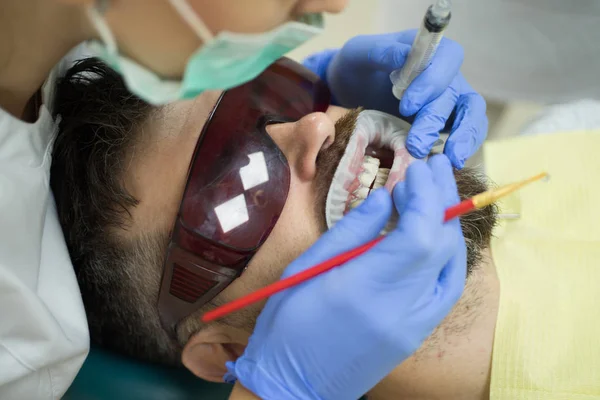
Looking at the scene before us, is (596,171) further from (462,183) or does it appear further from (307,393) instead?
(307,393)

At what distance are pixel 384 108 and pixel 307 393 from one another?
73cm

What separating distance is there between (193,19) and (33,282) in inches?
20.6

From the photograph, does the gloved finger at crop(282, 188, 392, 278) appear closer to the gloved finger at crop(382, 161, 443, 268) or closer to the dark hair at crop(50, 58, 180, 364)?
the gloved finger at crop(382, 161, 443, 268)

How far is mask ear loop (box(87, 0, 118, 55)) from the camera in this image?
0.57 metres

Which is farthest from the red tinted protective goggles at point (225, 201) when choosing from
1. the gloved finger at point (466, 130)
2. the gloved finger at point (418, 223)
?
the gloved finger at point (466, 130)

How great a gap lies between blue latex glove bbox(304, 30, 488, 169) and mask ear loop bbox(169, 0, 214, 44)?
0.49 metres

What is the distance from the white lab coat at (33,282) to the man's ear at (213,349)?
210 millimetres

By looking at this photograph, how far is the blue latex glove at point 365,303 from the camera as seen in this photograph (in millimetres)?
752

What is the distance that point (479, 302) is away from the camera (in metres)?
0.96

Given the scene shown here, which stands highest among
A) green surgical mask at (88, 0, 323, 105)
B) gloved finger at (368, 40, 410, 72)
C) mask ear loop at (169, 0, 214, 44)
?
mask ear loop at (169, 0, 214, 44)

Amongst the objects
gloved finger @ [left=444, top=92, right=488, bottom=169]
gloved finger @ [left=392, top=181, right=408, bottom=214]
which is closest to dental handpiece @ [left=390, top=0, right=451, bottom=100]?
gloved finger @ [left=444, top=92, right=488, bottom=169]

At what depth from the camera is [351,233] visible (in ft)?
2.58

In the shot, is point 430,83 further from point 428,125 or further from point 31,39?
point 31,39

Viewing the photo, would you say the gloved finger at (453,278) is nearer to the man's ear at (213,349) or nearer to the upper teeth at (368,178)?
the upper teeth at (368,178)
